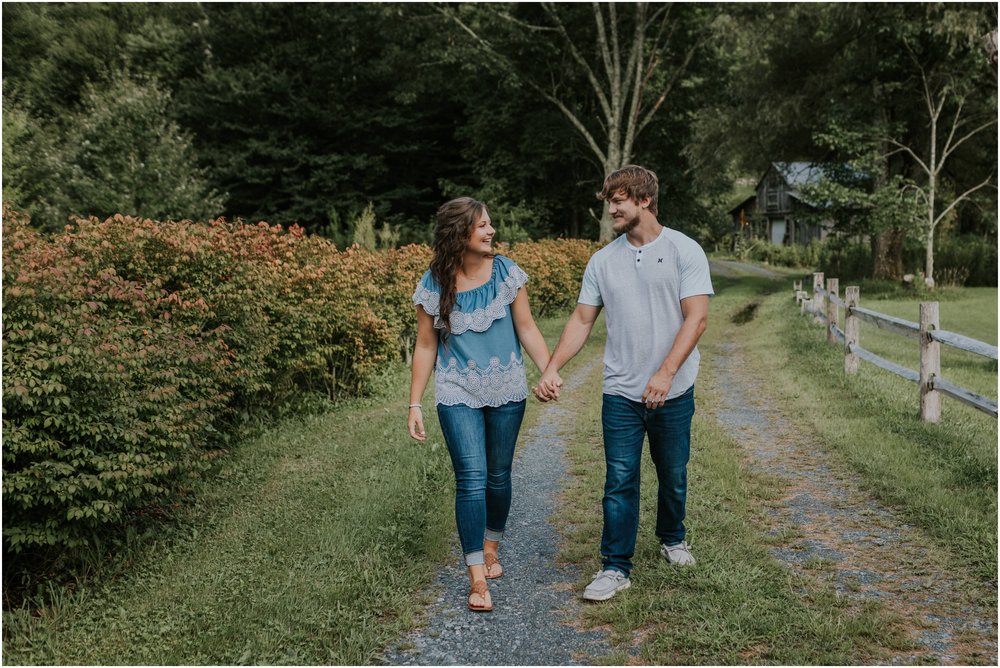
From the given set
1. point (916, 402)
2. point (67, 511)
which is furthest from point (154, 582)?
point (916, 402)

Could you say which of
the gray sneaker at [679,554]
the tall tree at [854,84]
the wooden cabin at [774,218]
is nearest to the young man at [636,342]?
the gray sneaker at [679,554]

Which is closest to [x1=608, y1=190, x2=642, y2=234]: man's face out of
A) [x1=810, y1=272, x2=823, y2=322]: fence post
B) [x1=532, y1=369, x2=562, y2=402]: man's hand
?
[x1=532, y1=369, x2=562, y2=402]: man's hand

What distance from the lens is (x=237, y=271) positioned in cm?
748

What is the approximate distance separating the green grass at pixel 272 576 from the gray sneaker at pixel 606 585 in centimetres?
91

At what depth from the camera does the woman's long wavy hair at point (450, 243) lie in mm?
3861

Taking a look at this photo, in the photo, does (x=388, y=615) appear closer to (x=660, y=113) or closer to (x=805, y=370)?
(x=805, y=370)

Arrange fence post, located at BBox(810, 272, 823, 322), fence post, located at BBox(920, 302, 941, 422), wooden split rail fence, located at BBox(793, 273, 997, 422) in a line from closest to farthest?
wooden split rail fence, located at BBox(793, 273, 997, 422) < fence post, located at BBox(920, 302, 941, 422) < fence post, located at BBox(810, 272, 823, 322)

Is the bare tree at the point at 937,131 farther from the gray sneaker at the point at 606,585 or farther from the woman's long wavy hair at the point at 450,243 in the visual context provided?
the woman's long wavy hair at the point at 450,243

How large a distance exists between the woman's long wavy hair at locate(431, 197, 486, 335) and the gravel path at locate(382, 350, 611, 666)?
4.72 feet

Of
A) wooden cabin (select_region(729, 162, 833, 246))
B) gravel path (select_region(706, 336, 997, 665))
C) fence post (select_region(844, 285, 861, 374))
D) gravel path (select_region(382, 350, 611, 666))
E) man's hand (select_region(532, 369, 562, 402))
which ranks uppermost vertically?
wooden cabin (select_region(729, 162, 833, 246))

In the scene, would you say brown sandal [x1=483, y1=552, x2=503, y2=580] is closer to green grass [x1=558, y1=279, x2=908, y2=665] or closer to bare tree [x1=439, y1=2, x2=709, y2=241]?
green grass [x1=558, y1=279, x2=908, y2=665]

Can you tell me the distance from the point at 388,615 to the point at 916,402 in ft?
22.4

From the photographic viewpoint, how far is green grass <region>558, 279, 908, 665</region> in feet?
11.3

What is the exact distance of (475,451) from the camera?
390 centimetres
